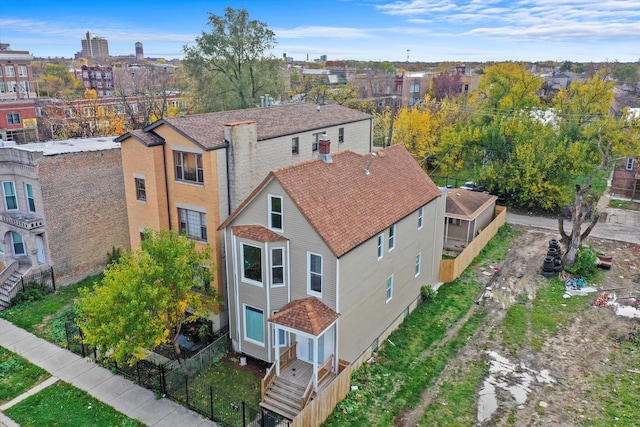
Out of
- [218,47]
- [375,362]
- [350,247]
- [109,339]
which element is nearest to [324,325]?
[350,247]


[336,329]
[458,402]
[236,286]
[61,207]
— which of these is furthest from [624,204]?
[61,207]

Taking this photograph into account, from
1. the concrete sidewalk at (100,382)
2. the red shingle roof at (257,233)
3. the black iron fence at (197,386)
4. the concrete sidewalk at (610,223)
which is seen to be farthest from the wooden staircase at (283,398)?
the concrete sidewalk at (610,223)

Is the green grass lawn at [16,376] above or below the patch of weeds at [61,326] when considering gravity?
below

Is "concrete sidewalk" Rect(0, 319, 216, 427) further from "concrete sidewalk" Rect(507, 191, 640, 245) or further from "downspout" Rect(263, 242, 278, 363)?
"concrete sidewalk" Rect(507, 191, 640, 245)

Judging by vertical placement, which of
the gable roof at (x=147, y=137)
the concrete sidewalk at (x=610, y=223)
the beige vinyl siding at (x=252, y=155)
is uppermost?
the gable roof at (x=147, y=137)

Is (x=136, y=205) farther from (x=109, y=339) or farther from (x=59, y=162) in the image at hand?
(x=109, y=339)

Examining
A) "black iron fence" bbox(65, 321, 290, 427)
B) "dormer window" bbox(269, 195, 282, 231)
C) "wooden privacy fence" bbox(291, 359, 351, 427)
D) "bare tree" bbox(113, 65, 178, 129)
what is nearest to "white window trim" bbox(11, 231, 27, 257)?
"black iron fence" bbox(65, 321, 290, 427)

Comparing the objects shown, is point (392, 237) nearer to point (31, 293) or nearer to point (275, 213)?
point (275, 213)

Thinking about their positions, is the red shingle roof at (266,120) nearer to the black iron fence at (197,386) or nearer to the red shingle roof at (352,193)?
the red shingle roof at (352,193)

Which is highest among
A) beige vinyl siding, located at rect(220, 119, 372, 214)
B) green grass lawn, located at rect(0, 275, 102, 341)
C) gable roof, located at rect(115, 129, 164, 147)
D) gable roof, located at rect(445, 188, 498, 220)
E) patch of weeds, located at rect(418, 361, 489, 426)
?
gable roof, located at rect(115, 129, 164, 147)
